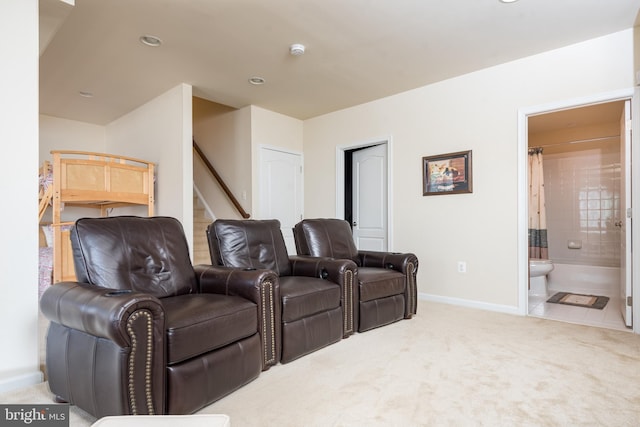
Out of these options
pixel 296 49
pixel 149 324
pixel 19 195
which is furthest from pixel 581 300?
pixel 19 195

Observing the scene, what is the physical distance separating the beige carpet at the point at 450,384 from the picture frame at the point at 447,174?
5.29 ft

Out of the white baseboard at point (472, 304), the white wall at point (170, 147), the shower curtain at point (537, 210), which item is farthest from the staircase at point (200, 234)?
the shower curtain at point (537, 210)

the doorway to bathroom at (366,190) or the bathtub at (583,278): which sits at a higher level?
the doorway to bathroom at (366,190)

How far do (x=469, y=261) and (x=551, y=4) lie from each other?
2370mm

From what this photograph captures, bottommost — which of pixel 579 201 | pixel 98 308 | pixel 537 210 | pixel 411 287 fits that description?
pixel 411 287

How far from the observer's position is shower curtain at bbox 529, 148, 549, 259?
5.21m

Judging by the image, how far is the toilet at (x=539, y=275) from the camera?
4.54 meters

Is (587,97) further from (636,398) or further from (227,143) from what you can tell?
(227,143)

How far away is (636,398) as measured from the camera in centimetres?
187

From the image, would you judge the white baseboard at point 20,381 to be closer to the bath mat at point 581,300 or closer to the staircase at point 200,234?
the staircase at point 200,234

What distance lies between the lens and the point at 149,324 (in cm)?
151

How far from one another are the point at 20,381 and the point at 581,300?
205 inches

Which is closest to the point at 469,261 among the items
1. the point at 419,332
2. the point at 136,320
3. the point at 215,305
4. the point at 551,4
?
the point at 419,332

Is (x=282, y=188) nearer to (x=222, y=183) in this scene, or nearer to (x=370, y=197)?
(x=222, y=183)
